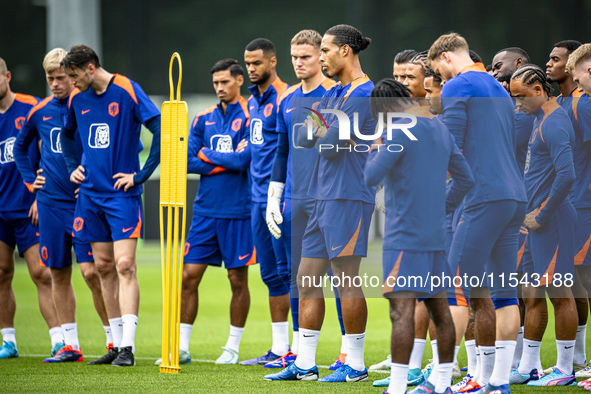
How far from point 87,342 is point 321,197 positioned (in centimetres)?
384

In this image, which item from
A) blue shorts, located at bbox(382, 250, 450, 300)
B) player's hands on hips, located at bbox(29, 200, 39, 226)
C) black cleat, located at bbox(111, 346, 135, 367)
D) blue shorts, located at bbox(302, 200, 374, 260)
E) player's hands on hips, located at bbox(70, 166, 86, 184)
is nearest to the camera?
blue shorts, located at bbox(382, 250, 450, 300)

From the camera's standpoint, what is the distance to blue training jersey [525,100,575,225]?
530cm

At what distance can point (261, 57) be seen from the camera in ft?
22.8

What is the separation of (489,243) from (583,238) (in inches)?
50.3

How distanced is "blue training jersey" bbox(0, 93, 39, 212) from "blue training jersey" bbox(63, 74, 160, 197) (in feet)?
3.47

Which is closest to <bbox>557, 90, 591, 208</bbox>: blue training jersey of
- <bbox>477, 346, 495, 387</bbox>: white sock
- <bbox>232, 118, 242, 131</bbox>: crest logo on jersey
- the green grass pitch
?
the green grass pitch

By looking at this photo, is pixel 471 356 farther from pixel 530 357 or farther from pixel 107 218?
pixel 107 218

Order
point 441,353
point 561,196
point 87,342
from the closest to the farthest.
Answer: point 441,353, point 561,196, point 87,342

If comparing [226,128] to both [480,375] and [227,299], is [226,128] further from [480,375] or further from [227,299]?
[227,299]

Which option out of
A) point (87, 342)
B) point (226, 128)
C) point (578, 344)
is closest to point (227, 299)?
point (87, 342)

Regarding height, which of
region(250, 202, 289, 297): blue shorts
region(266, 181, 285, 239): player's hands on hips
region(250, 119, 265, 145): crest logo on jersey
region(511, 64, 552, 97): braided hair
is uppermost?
region(511, 64, 552, 97): braided hair

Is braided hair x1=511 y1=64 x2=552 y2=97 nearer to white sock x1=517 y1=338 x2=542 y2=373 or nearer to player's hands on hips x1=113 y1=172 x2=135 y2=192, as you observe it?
white sock x1=517 y1=338 x2=542 y2=373

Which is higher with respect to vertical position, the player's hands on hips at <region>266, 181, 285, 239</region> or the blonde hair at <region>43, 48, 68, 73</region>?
the blonde hair at <region>43, 48, 68, 73</region>

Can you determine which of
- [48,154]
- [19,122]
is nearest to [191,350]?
[48,154]
